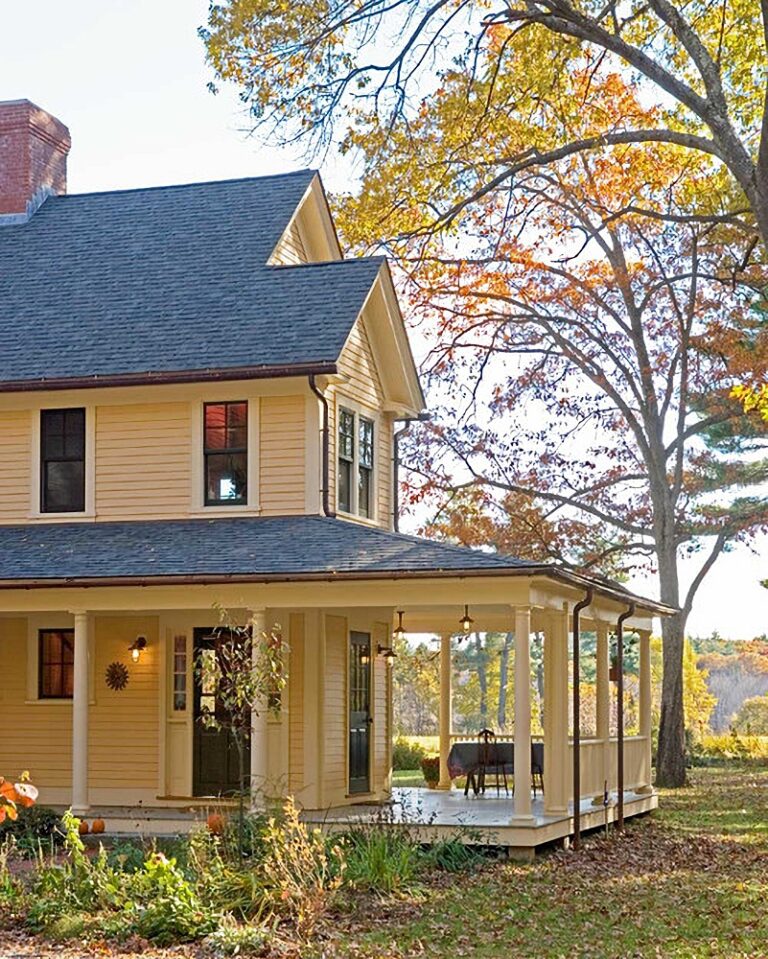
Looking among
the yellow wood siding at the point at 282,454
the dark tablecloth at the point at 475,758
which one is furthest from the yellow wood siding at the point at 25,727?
the dark tablecloth at the point at 475,758

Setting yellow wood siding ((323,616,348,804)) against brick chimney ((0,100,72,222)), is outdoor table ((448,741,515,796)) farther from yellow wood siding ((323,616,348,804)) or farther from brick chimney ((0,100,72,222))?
brick chimney ((0,100,72,222))

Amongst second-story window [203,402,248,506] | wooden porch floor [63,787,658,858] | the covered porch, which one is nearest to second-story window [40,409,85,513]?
the covered porch

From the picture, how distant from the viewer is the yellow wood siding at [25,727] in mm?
21766

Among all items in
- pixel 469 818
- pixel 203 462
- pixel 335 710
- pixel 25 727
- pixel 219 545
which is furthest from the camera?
pixel 25 727

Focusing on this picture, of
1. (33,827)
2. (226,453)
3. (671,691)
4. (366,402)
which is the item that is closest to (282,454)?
(226,453)

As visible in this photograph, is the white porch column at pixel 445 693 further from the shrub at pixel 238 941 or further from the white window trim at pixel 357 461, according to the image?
the shrub at pixel 238 941

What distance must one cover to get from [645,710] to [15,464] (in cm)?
1060

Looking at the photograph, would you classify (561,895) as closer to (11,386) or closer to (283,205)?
(11,386)

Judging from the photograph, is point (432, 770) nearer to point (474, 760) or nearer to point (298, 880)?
point (474, 760)

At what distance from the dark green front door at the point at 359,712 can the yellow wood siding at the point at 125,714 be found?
2673 millimetres

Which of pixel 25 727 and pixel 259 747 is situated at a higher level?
pixel 25 727

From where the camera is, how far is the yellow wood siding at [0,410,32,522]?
73.2ft

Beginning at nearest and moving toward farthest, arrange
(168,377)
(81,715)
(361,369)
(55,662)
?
(81,715) → (168,377) → (55,662) → (361,369)

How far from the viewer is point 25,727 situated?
2202cm
